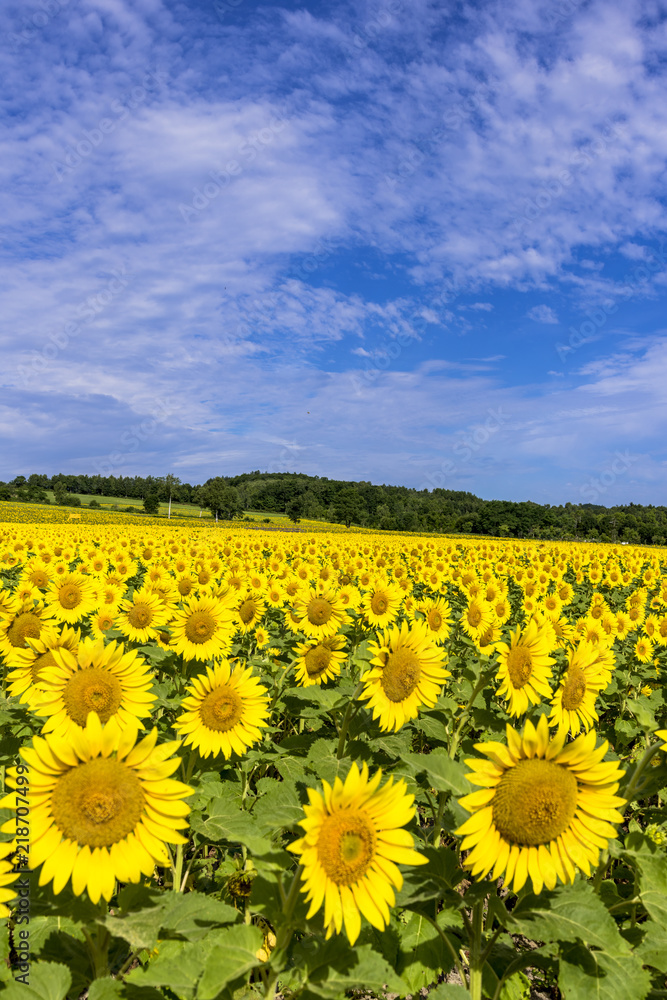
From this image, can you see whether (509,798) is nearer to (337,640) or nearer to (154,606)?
(337,640)

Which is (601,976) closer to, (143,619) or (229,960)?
(229,960)

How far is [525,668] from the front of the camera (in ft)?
12.2

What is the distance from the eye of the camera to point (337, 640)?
4867mm

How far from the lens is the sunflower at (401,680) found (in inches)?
131

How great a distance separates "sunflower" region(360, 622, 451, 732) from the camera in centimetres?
333

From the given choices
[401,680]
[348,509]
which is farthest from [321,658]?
[348,509]

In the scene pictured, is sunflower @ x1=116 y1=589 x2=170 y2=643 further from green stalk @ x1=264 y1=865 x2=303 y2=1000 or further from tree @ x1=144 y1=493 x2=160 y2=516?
tree @ x1=144 y1=493 x2=160 y2=516

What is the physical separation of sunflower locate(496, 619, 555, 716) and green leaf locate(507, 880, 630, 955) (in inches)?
57.7

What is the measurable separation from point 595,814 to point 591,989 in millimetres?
770

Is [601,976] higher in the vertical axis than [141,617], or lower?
lower

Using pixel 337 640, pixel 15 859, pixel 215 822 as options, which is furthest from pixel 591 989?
pixel 337 640

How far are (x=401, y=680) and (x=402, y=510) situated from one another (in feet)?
256

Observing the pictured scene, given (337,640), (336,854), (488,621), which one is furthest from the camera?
(488,621)

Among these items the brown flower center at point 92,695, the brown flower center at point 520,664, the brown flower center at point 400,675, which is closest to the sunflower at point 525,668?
the brown flower center at point 520,664
